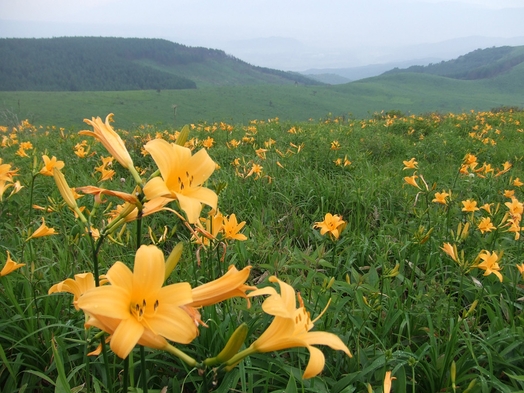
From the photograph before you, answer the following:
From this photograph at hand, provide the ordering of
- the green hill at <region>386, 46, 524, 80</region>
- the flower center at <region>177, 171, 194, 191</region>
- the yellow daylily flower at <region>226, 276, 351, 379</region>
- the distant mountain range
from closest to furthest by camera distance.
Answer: the yellow daylily flower at <region>226, 276, 351, 379</region> < the flower center at <region>177, 171, 194, 191</region> < the distant mountain range < the green hill at <region>386, 46, 524, 80</region>

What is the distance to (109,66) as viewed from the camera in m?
64.4

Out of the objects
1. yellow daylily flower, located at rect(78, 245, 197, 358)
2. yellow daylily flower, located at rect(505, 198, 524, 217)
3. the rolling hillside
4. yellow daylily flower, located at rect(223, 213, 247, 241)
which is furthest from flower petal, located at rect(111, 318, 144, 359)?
the rolling hillside

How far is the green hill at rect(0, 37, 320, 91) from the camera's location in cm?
5634

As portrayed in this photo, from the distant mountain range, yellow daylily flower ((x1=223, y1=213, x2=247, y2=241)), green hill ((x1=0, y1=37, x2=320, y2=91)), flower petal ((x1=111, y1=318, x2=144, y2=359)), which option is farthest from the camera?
the distant mountain range

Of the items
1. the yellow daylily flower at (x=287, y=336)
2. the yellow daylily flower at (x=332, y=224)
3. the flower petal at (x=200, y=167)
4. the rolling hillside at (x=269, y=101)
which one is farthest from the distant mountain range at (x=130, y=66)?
the yellow daylily flower at (x=287, y=336)

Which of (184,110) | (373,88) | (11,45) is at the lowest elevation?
(184,110)

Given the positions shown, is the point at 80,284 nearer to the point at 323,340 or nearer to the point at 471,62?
the point at 323,340

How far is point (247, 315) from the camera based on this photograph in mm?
1600

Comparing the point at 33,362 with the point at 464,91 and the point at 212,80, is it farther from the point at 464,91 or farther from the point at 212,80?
the point at 212,80

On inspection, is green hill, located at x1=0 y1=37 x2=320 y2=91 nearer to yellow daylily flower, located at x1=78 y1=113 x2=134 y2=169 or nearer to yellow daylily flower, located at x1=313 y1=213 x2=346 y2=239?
yellow daylily flower, located at x1=313 y1=213 x2=346 y2=239

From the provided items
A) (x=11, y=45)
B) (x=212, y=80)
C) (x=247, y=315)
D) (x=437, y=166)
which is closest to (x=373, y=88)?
(x=212, y=80)

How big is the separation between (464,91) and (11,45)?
73365 mm

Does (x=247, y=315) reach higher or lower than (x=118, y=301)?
lower

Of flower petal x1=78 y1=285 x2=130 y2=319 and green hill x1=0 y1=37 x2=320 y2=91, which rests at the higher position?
green hill x1=0 y1=37 x2=320 y2=91
